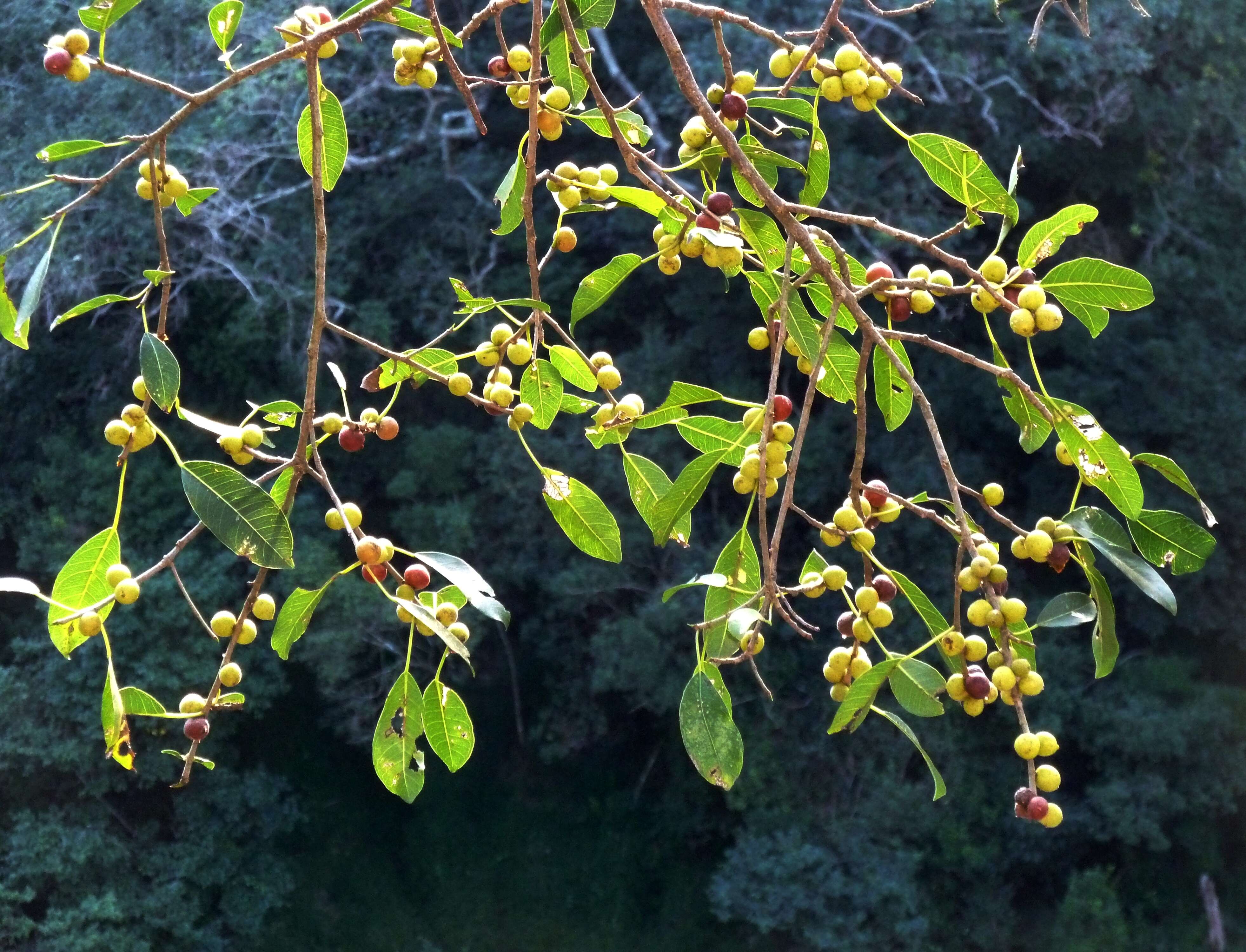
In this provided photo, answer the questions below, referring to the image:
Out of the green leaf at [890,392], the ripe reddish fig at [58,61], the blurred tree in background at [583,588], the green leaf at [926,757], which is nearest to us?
the green leaf at [926,757]

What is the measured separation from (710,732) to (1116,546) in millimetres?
233

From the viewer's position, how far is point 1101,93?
12.8 feet

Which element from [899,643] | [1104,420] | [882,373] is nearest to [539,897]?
[899,643]

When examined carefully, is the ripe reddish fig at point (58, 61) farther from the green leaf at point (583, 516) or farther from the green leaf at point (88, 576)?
the green leaf at point (583, 516)

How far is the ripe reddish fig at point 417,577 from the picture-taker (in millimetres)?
686

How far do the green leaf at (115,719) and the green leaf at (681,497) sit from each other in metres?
0.28

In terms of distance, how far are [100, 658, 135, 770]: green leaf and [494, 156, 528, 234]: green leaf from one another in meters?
0.38

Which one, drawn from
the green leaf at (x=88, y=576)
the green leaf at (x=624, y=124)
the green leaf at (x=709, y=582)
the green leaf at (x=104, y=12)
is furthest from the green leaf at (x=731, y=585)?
the green leaf at (x=104, y=12)

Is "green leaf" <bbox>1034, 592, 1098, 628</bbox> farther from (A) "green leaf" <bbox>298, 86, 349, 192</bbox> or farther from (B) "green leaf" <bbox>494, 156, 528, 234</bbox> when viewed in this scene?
(A) "green leaf" <bbox>298, 86, 349, 192</bbox>

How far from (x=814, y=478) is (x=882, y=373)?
10.2 ft

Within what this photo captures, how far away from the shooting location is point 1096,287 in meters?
0.64

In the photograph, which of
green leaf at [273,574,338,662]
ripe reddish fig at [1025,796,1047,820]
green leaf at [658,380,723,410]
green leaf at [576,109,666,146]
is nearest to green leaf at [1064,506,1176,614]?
ripe reddish fig at [1025,796,1047,820]

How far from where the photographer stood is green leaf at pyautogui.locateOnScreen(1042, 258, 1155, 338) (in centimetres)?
63

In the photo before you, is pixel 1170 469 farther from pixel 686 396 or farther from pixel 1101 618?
pixel 686 396
